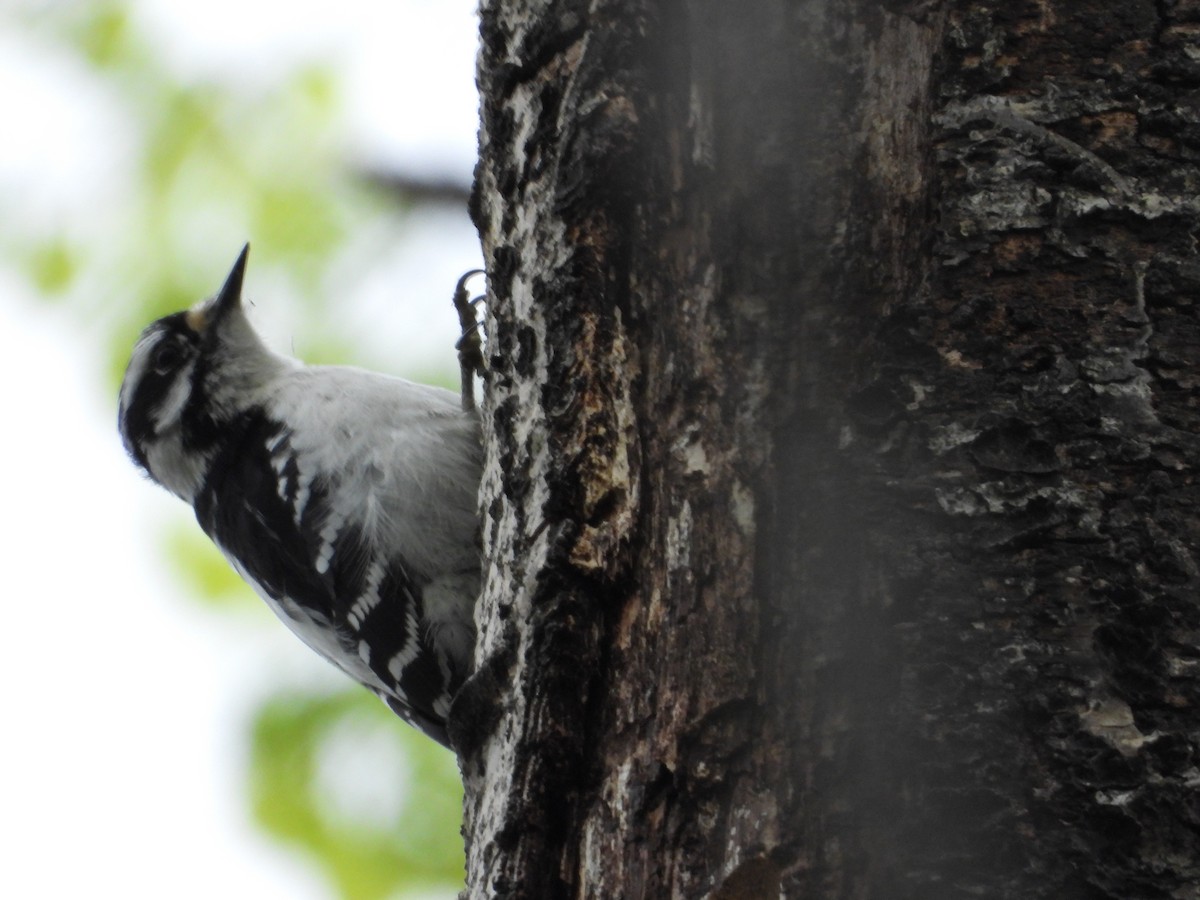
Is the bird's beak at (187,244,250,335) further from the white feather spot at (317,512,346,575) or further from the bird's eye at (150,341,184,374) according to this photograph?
the white feather spot at (317,512,346,575)

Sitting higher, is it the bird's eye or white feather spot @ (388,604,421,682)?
the bird's eye

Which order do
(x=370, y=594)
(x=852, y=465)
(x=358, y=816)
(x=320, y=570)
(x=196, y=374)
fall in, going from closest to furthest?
(x=852, y=465), (x=370, y=594), (x=320, y=570), (x=196, y=374), (x=358, y=816)

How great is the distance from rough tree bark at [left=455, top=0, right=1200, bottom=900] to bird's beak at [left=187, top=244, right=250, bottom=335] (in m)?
2.56

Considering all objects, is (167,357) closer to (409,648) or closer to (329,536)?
(329,536)

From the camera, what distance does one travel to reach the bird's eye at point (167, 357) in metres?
4.52

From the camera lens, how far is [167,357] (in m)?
4.54

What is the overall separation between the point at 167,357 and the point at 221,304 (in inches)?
10.7

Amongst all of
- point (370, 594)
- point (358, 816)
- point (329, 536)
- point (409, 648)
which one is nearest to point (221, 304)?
point (329, 536)

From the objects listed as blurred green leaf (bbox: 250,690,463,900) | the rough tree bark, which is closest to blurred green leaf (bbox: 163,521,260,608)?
blurred green leaf (bbox: 250,690,463,900)

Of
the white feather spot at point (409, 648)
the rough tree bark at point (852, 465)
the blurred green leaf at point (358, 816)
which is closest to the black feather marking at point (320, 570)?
the white feather spot at point (409, 648)

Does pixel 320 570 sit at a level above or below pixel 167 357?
below

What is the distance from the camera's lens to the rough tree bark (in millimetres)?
1539

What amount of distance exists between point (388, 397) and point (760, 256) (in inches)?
83.8

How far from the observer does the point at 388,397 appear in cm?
389
